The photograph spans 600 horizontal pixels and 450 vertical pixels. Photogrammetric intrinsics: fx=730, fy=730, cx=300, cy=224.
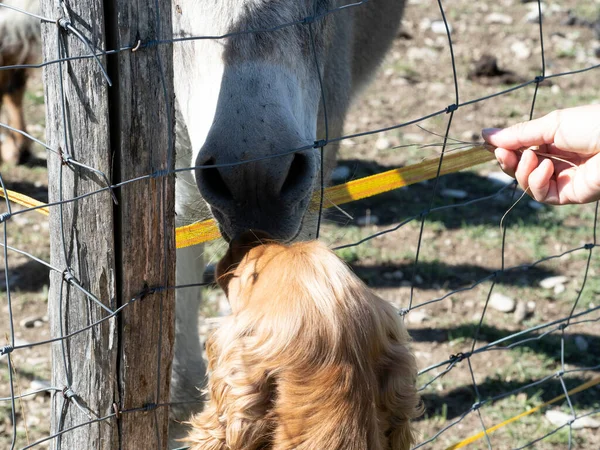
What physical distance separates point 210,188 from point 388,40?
147 inches

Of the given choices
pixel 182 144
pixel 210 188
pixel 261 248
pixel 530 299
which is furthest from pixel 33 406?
pixel 530 299

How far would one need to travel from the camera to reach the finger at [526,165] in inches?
80.2

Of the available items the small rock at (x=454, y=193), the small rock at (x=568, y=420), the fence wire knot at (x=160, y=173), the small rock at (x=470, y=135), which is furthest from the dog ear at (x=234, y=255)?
the small rock at (x=470, y=135)

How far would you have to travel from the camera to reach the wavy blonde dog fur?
5.34ft

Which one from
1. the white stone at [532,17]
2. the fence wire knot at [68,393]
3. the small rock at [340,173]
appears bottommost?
the fence wire knot at [68,393]

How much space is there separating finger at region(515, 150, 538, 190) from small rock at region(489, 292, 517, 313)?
8.52ft

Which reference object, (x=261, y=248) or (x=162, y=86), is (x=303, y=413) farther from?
(x=162, y=86)

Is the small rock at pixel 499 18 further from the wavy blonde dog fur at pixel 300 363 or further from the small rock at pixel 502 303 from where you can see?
the wavy blonde dog fur at pixel 300 363

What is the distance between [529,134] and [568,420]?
2104mm

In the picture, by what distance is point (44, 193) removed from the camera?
5625 millimetres

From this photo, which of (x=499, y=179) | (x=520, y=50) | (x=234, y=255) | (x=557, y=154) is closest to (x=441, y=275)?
(x=499, y=179)

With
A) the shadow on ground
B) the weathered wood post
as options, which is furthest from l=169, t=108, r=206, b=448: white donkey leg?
the weathered wood post

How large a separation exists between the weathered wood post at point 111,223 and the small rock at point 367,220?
368cm

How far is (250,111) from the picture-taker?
7.02ft
